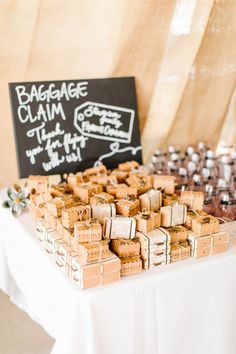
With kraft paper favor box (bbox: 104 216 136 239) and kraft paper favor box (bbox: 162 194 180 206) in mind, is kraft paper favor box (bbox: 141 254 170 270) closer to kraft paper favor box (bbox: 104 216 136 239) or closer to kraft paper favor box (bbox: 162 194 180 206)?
kraft paper favor box (bbox: 104 216 136 239)

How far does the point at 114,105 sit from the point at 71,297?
1.48 meters

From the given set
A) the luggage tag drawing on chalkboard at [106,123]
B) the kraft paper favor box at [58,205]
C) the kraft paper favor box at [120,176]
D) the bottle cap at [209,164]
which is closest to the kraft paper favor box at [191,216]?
the kraft paper favor box at [58,205]

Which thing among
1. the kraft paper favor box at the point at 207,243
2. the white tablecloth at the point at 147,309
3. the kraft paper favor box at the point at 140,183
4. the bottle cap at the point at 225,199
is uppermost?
the kraft paper favor box at the point at 140,183

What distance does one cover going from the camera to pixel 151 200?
1.79 m

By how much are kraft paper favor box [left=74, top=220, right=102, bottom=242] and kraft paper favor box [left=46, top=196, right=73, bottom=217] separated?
0.21 metres

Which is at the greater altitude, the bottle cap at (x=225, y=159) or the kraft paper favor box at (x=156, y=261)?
the bottle cap at (x=225, y=159)

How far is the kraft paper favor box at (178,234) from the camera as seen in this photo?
1623 millimetres

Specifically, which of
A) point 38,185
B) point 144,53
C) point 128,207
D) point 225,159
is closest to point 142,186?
point 128,207

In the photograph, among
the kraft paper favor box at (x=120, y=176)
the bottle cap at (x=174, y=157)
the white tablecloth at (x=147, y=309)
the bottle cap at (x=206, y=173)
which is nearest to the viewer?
the white tablecloth at (x=147, y=309)

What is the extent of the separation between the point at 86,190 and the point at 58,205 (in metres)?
0.20

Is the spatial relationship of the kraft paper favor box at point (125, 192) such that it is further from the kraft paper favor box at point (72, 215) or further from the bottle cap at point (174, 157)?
the bottle cap at point (174, 157)

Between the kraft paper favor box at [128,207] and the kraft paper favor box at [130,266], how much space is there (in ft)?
0.76

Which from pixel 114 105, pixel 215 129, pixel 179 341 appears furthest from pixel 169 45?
pixel 179 341

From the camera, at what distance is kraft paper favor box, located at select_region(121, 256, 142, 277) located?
149 centimetres
